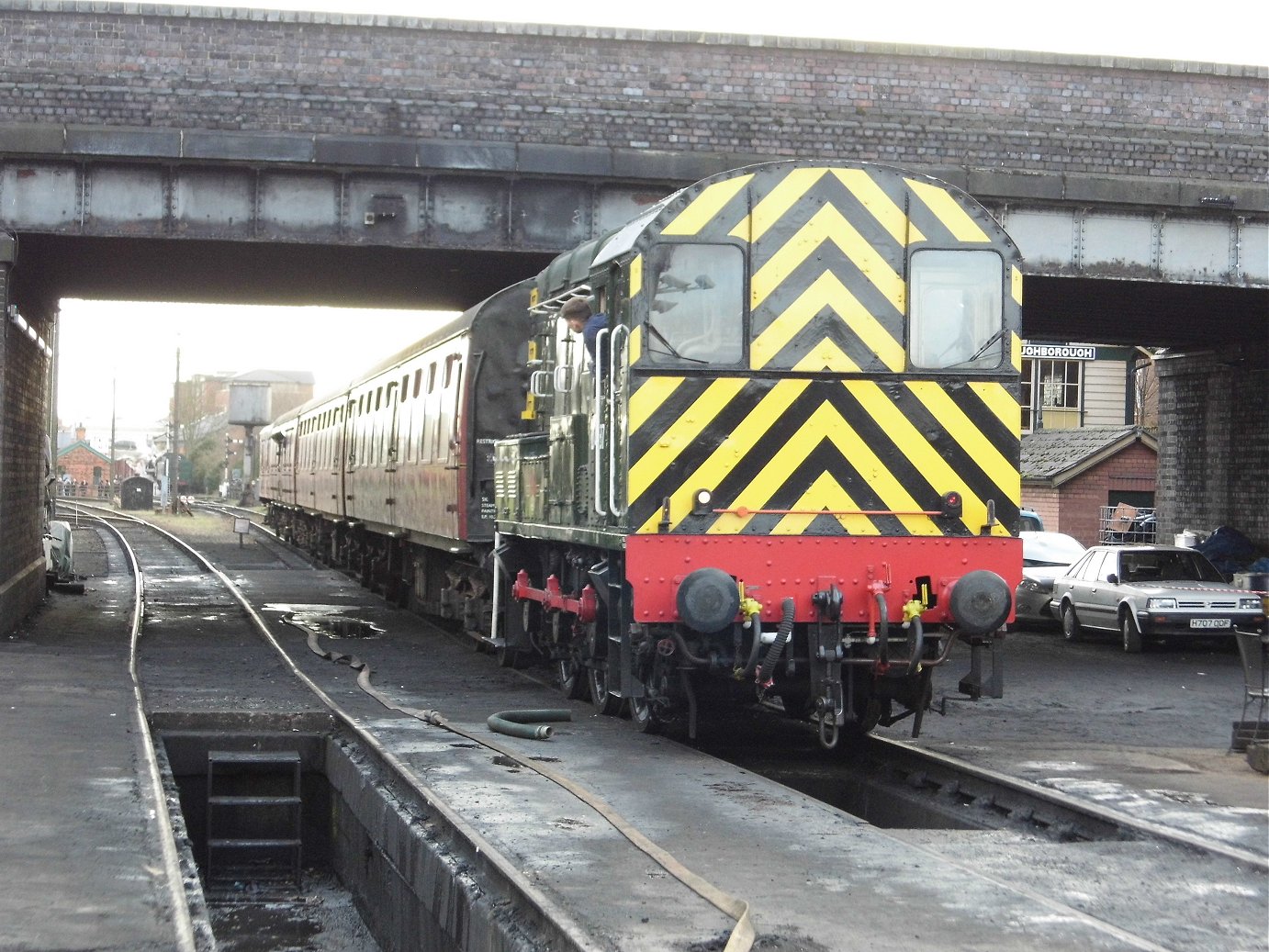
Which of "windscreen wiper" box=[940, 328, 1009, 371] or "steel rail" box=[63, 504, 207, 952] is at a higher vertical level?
"windscreen wiper" box=[940, 328, 1009, 371]

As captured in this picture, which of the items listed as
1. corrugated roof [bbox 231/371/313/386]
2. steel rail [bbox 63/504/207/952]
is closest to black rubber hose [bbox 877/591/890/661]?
steel rail [bbox 63/504/207/952]

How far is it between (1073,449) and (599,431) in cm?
3247

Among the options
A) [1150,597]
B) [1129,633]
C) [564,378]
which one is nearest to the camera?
[564,378]

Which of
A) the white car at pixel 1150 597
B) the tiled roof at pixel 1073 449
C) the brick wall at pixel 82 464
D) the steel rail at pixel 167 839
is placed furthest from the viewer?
the brick wall at pixel 82 464

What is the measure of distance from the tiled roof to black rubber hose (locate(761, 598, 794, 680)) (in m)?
31.6

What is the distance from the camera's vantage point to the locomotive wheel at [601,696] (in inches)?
458

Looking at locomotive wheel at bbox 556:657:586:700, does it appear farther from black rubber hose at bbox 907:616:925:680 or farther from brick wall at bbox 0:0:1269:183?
Answer: brick wall at bbox 0:0:1269:183

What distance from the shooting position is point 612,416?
9.95m

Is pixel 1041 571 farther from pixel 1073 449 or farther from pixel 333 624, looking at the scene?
pixel 1073 449

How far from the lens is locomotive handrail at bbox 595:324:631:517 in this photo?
9.76 meters

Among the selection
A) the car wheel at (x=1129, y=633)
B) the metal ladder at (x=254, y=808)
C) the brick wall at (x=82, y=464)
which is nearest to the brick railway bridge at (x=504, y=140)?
the car wheel at (x=1129, y=633)

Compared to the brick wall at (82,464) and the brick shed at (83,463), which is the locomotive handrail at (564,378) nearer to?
the brick shed at (83,463)

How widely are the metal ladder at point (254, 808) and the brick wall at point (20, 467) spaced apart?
7320 millimetres

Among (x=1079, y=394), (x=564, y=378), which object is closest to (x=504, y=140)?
(x=564, y=378)
